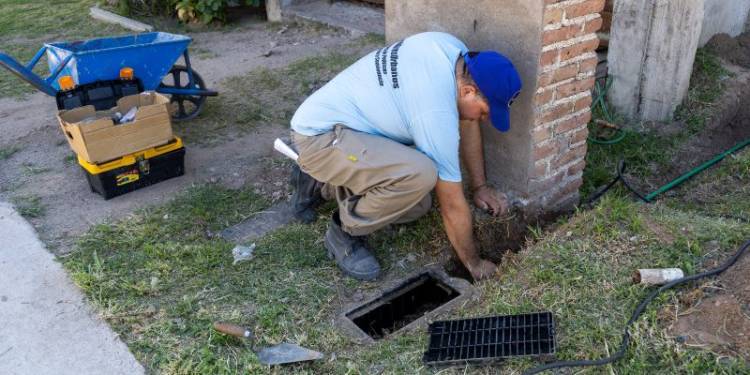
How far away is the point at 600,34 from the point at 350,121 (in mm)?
3592

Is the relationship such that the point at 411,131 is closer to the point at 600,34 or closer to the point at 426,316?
the point at 426,316

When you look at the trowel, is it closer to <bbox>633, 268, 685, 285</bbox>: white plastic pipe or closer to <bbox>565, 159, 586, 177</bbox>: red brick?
<bbox>633, 268, 685, 285</bbox>: white plastic pipe

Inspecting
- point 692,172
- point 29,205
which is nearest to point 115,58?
point 29,205

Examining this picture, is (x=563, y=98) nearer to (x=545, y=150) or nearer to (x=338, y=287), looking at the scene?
(x=545, y=150)

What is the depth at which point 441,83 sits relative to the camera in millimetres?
2811

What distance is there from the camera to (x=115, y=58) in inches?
182

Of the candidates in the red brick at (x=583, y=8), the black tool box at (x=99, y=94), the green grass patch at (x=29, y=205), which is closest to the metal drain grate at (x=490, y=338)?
the red brick at (x=583, y=8)

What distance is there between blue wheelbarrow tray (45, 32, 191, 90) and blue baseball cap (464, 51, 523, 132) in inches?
111

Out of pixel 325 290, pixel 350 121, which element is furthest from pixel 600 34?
pixel 325 290

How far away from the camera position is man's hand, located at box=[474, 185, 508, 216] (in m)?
3.52

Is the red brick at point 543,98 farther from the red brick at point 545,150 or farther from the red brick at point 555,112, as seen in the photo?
the red brick at point 545,150

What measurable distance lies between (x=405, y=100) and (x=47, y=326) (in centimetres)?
195

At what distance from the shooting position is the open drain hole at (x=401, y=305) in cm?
316

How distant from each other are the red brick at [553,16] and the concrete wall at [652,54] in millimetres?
1826
